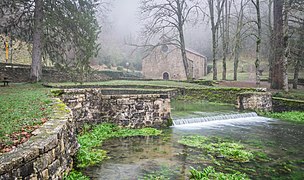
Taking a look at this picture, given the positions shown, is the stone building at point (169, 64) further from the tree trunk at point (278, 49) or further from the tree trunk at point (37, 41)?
the tree trunk at point (37, 41)

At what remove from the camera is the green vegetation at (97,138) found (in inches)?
221

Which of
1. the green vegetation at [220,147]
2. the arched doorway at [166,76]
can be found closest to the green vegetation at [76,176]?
the green vegetation at [220,147]

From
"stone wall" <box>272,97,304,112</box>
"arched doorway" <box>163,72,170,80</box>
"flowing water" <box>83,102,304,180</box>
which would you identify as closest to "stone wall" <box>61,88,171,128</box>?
"flowing water" <box>83,102,304,180</box>

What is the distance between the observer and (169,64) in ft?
120

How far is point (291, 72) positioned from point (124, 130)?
29156 millimetres

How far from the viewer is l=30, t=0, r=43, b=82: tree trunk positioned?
1378 centimetres

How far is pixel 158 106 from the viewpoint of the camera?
32.3 feet

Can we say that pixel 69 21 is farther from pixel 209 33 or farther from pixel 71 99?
pixel 209 33

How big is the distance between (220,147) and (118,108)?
403 cm

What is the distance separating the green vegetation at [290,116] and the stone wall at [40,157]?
1140 centimetres

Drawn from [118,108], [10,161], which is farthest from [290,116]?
[10,161]

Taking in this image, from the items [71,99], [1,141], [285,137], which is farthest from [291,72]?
[1,141]

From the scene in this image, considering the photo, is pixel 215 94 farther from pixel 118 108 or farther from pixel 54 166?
pixel 54 166

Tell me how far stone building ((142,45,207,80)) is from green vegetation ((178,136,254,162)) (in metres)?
→ 28.0
